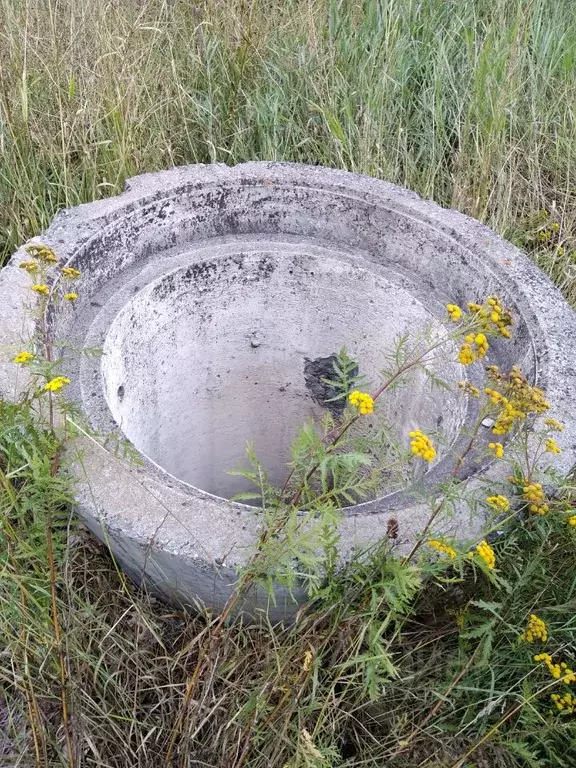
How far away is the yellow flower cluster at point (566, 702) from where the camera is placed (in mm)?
1650

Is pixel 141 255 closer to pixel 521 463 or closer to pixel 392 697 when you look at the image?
pixel 521 463

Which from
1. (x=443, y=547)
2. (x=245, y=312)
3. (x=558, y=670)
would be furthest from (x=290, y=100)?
(x=558, y=670)

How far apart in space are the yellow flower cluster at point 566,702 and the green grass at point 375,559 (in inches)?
1.7

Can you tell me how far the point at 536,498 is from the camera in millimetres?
1553

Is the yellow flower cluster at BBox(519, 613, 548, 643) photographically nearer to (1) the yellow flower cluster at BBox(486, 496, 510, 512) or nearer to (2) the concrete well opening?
(1) the yellow flower cluster at BBox(486, 496, 510, 512)

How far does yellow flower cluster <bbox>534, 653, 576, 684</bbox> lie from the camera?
157 centimetres

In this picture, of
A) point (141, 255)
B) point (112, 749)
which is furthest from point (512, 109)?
point (112, 749)

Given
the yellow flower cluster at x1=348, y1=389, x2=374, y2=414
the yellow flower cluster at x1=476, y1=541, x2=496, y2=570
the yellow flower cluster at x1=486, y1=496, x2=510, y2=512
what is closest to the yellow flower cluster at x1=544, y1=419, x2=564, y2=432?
the yellow flower cluster at x1=486, y1=496, x2=510, y2=512

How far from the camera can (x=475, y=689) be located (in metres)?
1.63

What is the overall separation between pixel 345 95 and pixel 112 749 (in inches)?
112

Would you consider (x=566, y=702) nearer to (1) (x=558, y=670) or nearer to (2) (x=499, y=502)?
(1) (x=558, y=670)

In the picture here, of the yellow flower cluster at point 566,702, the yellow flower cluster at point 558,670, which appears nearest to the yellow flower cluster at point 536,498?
the yellow flower cluster at point 558,670

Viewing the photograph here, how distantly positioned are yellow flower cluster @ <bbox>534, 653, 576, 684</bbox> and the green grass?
6 cm

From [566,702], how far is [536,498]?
0.55 meters
